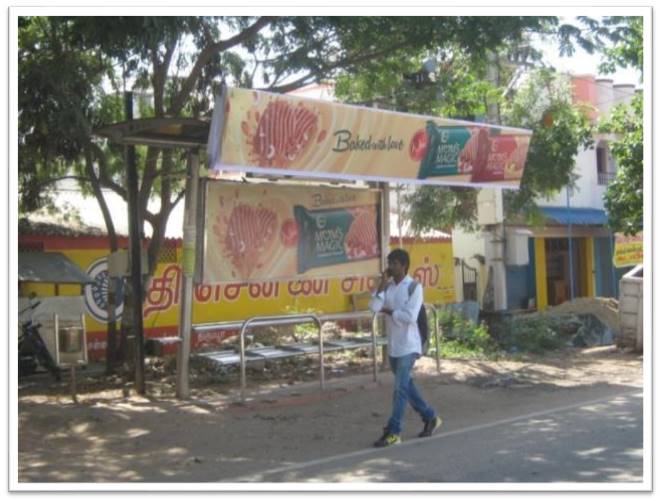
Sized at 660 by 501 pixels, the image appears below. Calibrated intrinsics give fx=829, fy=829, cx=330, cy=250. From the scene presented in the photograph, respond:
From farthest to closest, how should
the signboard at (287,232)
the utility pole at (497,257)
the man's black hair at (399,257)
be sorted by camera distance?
the utility pole at (497,257) → the signboard at (287,232) → the man's black hair at (399,257)

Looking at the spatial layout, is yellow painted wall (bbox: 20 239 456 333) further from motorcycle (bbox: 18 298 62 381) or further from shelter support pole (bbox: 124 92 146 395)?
shelter support pole (bbox: 124 92 146 395)

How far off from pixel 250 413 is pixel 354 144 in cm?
335

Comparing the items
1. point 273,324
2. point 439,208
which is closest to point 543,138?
point 439,208

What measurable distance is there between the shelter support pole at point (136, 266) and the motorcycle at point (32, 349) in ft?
5.33

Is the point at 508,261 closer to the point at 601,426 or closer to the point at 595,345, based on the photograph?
the point at 595,345

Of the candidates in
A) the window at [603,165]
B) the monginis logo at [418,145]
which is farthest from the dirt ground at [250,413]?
the window at [603,165]

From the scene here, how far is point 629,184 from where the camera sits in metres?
15.2

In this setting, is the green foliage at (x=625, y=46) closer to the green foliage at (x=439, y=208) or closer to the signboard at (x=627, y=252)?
the green foliage at (x=439, y=208)

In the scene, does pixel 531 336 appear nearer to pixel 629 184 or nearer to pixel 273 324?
pixel 629 184

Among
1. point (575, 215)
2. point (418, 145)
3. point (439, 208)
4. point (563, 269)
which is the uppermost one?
point (418, 145)

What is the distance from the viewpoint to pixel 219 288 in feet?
54.1

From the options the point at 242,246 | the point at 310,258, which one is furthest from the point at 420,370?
the point at 242,246

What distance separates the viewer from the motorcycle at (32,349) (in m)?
10.8

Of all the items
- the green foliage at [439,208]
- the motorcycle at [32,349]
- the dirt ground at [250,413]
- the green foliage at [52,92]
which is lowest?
the dirt ground at [250,413]
